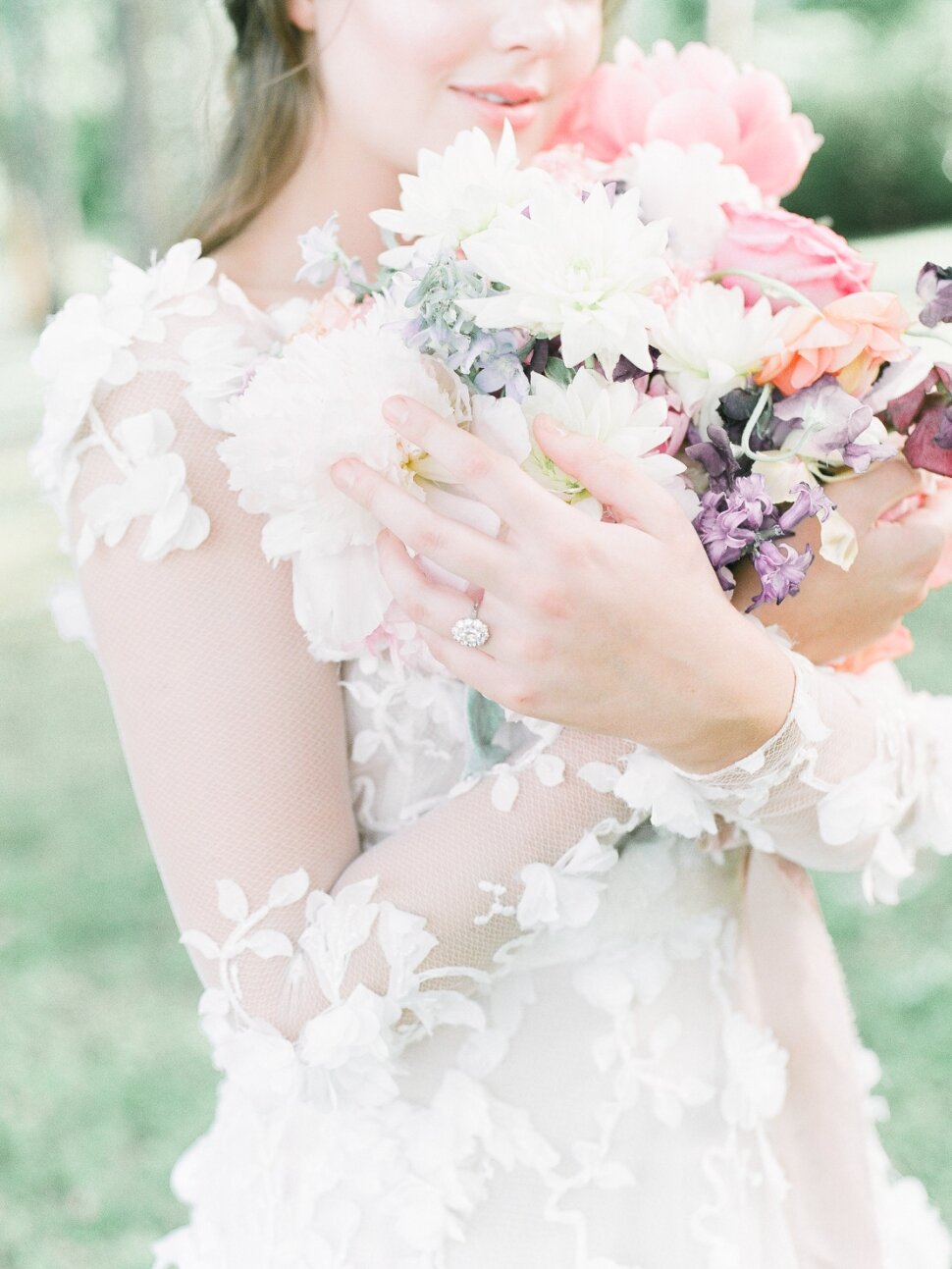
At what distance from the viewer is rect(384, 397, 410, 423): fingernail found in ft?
3.18

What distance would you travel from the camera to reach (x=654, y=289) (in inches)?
44.6

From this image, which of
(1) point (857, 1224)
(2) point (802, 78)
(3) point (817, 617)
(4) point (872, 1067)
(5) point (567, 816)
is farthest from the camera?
(2) point (802, 78)

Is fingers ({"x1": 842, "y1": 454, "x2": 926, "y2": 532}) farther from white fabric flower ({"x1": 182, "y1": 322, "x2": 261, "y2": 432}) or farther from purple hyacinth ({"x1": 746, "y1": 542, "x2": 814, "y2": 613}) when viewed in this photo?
white fabric flower ({"x1": 182, "y1": 322, "x2": 261, "y2": 432})

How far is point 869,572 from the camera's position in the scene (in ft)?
4.41

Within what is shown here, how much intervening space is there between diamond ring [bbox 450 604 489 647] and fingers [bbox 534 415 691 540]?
135 millimetres

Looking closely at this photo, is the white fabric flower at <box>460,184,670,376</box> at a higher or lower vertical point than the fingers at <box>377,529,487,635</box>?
higher

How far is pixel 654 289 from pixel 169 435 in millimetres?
484

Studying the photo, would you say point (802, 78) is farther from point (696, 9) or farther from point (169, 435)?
point (169, 435)

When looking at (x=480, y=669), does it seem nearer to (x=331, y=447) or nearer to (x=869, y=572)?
(x=331, y=447)

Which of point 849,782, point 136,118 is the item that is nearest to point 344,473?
point 849,782

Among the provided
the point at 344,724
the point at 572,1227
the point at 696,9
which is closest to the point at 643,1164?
the point at 572,1227

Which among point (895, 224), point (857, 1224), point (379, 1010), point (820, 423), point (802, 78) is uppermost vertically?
point (820, 423)

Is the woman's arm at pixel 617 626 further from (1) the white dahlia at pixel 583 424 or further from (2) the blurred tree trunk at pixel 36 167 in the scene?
(2) the blurred tree trunk at pixel 36 167

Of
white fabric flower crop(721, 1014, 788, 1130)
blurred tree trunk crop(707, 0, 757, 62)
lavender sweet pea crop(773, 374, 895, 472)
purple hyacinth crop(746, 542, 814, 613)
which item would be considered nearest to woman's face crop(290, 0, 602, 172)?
lavender sweet pea crop(773, 374, 895, 472)
